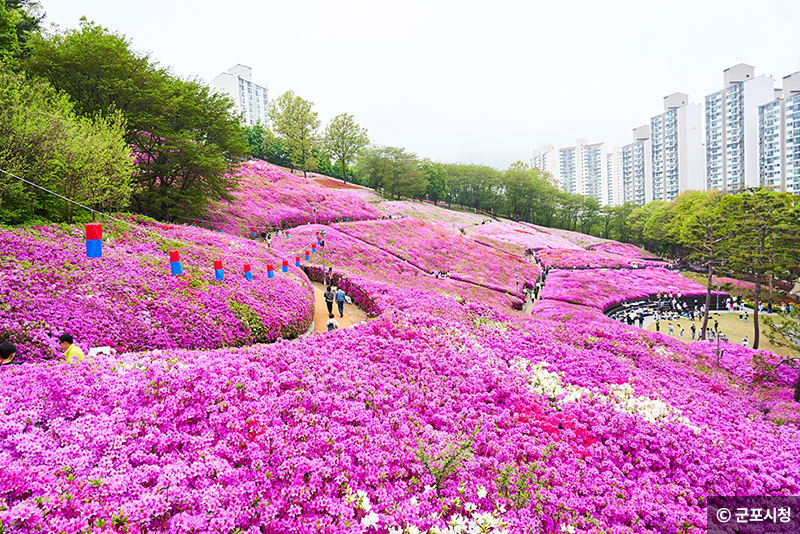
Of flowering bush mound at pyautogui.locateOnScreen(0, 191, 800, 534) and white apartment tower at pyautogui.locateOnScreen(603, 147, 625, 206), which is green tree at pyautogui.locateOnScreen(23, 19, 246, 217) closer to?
flowering bush mound at pyautogui.locateOnScreen(0, 191, 800, 534)

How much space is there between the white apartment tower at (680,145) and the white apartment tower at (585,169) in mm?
56143

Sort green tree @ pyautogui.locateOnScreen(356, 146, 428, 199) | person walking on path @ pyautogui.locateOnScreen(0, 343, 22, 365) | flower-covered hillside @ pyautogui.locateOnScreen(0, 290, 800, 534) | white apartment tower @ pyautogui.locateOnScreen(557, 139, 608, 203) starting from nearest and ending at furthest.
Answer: flower-covered hillside @ pyautogui.locateOnScreen(0, 290, 800, 534) < person walking on path @ pyautogui.locateOnScreen(0, 343, 22, 365) < green tree @ pyautogui.locateOnScreen(356, 146, 428, 199) < white apartment tower @ pyautogui.locateOnScreen(557, 139, 608, 203)

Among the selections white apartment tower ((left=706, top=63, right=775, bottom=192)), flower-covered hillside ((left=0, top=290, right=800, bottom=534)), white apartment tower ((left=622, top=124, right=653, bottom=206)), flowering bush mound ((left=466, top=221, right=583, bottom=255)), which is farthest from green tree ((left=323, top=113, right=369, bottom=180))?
white apartment tower ((left=622, top=124, right=653, bottom=206))

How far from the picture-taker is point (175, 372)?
6129 mm

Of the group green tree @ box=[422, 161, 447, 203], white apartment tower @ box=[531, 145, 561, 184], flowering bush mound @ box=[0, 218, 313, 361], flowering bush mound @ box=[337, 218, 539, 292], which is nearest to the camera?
flowering bush mound @ box=[0, 218, 313, 361]

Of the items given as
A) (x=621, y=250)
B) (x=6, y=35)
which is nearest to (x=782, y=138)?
(x=621, y=250)

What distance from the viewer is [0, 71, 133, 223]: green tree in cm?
1135

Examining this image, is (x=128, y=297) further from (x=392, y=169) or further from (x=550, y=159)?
(x=550, y=159)

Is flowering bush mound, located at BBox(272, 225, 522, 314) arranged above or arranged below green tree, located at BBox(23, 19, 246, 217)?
below

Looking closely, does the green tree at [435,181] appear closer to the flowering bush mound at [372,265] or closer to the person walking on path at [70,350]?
the flowering bush mound at [372,265]

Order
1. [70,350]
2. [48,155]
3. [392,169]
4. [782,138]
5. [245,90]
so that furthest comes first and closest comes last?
[245,90]
[782,138]
[392,169]
[48,155]
[70,350]

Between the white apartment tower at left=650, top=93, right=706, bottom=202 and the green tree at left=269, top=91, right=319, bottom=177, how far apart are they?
107899 millimetres

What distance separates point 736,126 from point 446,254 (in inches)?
4170

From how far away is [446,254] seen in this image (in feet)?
124
